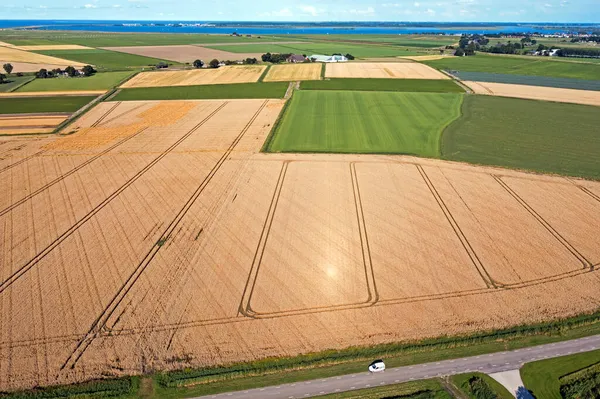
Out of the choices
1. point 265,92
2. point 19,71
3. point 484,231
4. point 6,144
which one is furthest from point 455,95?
point 19,71

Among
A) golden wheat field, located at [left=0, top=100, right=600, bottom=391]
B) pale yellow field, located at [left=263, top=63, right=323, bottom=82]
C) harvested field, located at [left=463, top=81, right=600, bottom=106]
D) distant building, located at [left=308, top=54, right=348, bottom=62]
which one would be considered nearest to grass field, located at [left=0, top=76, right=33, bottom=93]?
golden wheat field, located at [left=0, top=100, right=600, bottom=391]

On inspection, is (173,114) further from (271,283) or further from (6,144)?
(271,283)

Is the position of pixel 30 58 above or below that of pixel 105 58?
below

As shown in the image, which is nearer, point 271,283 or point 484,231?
point 271,283

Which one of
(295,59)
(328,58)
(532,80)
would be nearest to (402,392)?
(532,80)

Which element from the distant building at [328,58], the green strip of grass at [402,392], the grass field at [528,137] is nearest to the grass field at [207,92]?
the grass field at [528,137]

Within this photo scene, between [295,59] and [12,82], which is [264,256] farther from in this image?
[295,59]
